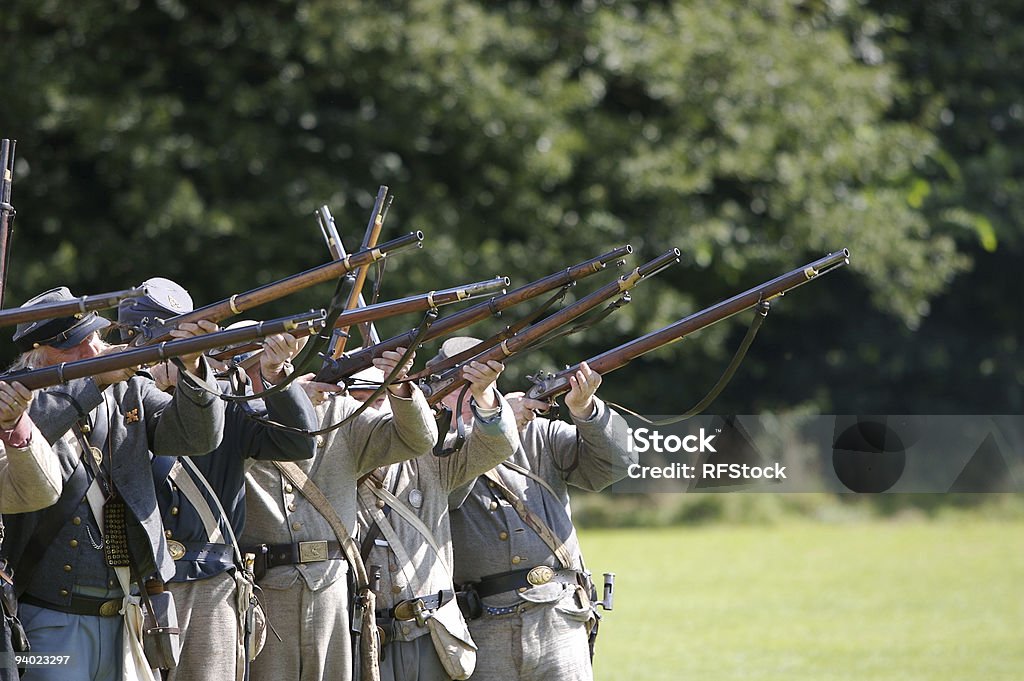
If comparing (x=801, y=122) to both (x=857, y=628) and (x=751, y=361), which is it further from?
(x=857, y=628)

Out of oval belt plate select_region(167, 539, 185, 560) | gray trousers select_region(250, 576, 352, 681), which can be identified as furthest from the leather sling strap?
oval belt plate select_region(167, 539, 185, 560)

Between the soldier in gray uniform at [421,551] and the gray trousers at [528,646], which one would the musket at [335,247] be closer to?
the soldier in gray uniform at [421,551]

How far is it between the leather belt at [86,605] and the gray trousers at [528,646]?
1.71 meters

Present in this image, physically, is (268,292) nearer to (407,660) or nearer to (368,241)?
(368,241)

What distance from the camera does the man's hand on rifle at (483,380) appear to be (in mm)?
5352

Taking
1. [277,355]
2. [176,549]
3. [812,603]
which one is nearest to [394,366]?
[277,355]

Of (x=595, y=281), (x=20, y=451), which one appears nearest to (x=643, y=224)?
(x=595, y=281)

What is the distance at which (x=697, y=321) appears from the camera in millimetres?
5617

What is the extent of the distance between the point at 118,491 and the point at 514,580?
1845 mm

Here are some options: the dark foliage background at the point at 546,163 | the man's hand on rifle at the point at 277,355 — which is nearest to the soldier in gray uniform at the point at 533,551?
the man's hand on rifle at the point at 277,355

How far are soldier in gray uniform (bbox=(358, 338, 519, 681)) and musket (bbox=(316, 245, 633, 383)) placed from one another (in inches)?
11.9

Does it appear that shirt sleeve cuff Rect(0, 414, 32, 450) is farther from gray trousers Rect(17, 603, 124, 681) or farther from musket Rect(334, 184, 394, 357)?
musket Rect(334, 184, 394, 357)

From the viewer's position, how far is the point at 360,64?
54.5ft

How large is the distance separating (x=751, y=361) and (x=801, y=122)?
462 cm
